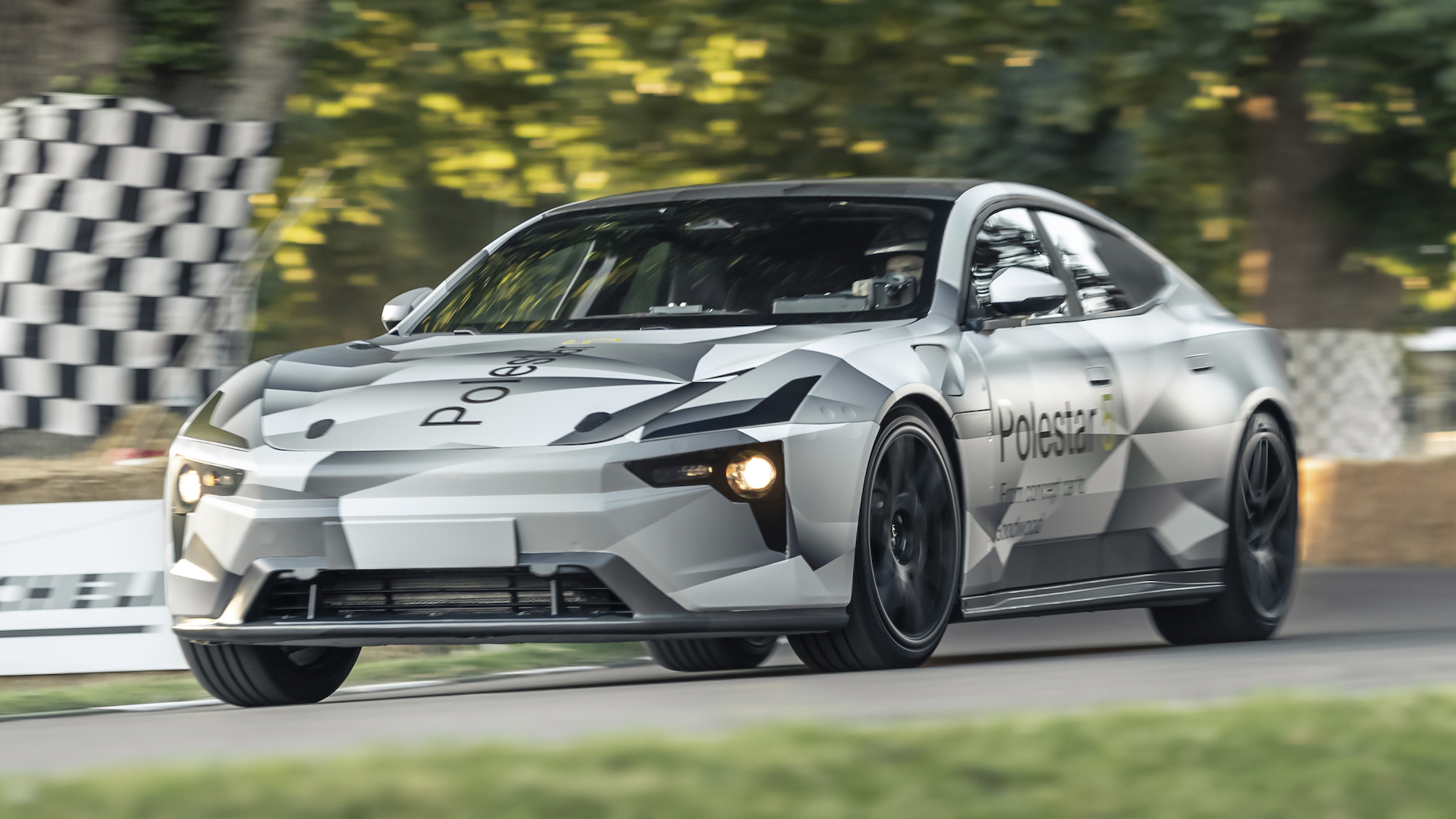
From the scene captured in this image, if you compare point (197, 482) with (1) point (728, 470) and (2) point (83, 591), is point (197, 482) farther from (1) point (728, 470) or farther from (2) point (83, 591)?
(2) point (83, 591)

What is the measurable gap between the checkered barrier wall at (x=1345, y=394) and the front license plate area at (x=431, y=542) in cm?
1323

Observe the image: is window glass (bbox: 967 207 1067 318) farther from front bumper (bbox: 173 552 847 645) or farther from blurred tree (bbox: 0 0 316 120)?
blurred tree (bbox: 0 0 316 120)

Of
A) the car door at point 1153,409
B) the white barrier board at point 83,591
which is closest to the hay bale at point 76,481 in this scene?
the white barrier board at point 83,591

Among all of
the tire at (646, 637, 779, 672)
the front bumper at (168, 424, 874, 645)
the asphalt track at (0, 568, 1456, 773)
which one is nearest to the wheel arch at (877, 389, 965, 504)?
the front bumper at (168, 424, 874, 645)

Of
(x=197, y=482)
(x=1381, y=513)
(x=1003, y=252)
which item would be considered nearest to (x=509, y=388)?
(x=197, y=482)

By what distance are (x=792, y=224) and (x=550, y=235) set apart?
0.98m

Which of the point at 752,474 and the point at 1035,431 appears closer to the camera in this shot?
the point at 752,474

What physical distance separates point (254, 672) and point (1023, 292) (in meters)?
2.54

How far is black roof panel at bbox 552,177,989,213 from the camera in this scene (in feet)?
25.7

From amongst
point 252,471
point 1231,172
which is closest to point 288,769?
point 252,471

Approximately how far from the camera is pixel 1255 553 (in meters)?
8.88

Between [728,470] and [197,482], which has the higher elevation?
[728,470]

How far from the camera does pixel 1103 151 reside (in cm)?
1430

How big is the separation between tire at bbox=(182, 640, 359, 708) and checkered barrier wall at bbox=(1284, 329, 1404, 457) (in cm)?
1258
